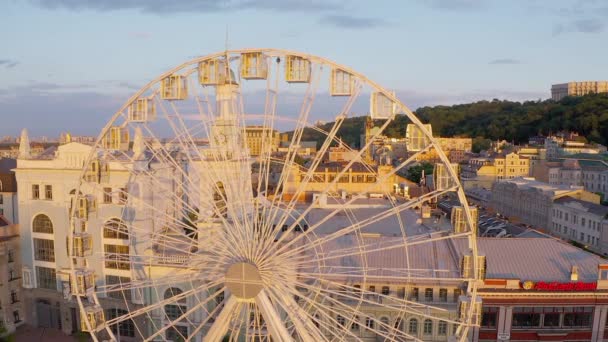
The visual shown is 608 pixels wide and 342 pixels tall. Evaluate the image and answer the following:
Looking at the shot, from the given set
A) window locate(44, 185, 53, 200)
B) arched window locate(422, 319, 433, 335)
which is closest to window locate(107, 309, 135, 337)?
window locate(44, 185, 53, 200)

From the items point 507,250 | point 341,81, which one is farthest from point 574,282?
point 341,81

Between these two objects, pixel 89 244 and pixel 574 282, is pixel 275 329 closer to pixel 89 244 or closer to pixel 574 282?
pixel 89 244

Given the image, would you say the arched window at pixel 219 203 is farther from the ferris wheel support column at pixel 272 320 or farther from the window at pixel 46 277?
the window at pixel 46 277

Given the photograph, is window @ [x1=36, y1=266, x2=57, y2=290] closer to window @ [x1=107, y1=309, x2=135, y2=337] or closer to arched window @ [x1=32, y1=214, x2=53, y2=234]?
arched window @ [x1=32, y1=214, x2=53, y2=234]

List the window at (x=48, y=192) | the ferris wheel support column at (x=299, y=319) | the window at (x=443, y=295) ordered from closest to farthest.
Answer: the ferris wheel support column at (x=299, y=319) < the window at (x=443, y=295) < the window at (x=48, y=192)

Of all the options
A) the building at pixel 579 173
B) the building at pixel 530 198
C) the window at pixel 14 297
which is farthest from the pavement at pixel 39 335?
the building at pixel 579 173

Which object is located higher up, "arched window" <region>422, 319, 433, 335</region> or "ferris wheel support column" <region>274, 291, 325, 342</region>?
"ferris wheel support column" <region>274, 291, 325, 342</region>
